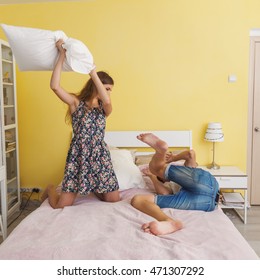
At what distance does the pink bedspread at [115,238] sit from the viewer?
157cm

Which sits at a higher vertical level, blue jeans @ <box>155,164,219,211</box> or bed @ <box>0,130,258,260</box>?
blue jeans @ <box>155,164,219,211</box>

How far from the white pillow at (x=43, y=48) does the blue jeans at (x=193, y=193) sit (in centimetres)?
99

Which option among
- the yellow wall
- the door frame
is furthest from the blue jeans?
the door frame

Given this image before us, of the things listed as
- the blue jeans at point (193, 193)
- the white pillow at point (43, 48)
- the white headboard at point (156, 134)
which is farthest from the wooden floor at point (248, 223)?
the white pillow at point (43, 48)

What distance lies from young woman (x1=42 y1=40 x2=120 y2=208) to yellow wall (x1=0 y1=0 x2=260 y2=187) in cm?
122

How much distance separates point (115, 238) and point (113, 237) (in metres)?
0.02

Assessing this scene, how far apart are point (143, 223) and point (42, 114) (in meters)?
2.19

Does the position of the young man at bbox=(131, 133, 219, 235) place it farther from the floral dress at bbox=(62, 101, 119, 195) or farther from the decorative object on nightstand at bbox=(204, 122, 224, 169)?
the decorative object on nightstand at bbox=(204, 122, 224, 169)

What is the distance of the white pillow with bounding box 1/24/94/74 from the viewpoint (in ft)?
6.95

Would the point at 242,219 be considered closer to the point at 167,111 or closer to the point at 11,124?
the point at 167,111

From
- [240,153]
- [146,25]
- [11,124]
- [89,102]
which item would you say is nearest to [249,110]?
[240,153]

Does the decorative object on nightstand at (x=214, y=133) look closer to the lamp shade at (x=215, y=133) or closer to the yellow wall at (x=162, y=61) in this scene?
the lamp shade at (x=215, y=133)

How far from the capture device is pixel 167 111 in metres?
3.60
